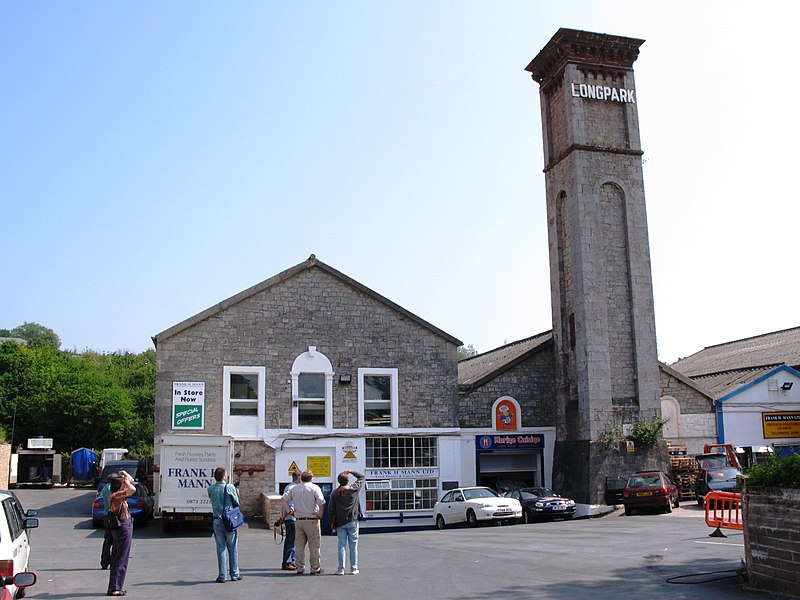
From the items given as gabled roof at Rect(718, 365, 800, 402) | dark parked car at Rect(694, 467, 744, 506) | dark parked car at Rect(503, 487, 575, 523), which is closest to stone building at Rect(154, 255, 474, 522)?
dark parked car at Rect(503, 487, 575, 523)

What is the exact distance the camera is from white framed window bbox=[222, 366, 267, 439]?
1118 inches

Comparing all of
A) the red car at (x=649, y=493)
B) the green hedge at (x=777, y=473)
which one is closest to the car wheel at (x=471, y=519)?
the red car at (x=649, y=493)

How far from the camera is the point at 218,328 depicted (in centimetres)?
2894

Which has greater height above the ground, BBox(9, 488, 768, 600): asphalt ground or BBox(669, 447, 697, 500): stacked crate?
BBox(669, 447, 697, 500): stacked crate

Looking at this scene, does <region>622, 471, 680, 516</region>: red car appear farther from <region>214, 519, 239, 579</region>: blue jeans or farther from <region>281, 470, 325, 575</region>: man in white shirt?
<region>214, 519, 239, 579</region>: blue jeans

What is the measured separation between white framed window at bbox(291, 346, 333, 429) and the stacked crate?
13305 millimetres

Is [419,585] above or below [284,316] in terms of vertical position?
below

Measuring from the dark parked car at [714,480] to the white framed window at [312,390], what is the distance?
43.6 feet

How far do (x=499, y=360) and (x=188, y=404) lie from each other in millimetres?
15878

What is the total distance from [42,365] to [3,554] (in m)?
60.3

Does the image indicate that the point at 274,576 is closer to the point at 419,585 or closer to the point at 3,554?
the point at 419,585

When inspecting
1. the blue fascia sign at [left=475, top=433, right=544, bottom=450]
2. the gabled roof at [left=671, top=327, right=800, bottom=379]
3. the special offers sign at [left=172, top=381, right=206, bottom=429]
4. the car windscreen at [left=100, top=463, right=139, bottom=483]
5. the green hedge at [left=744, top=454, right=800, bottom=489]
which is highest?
the gabled roof at [left=671, top=327, right=800, bottom=379]

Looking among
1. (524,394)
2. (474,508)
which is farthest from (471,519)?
(524,394)

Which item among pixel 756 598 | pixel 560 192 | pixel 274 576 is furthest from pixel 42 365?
pixel 756 598
